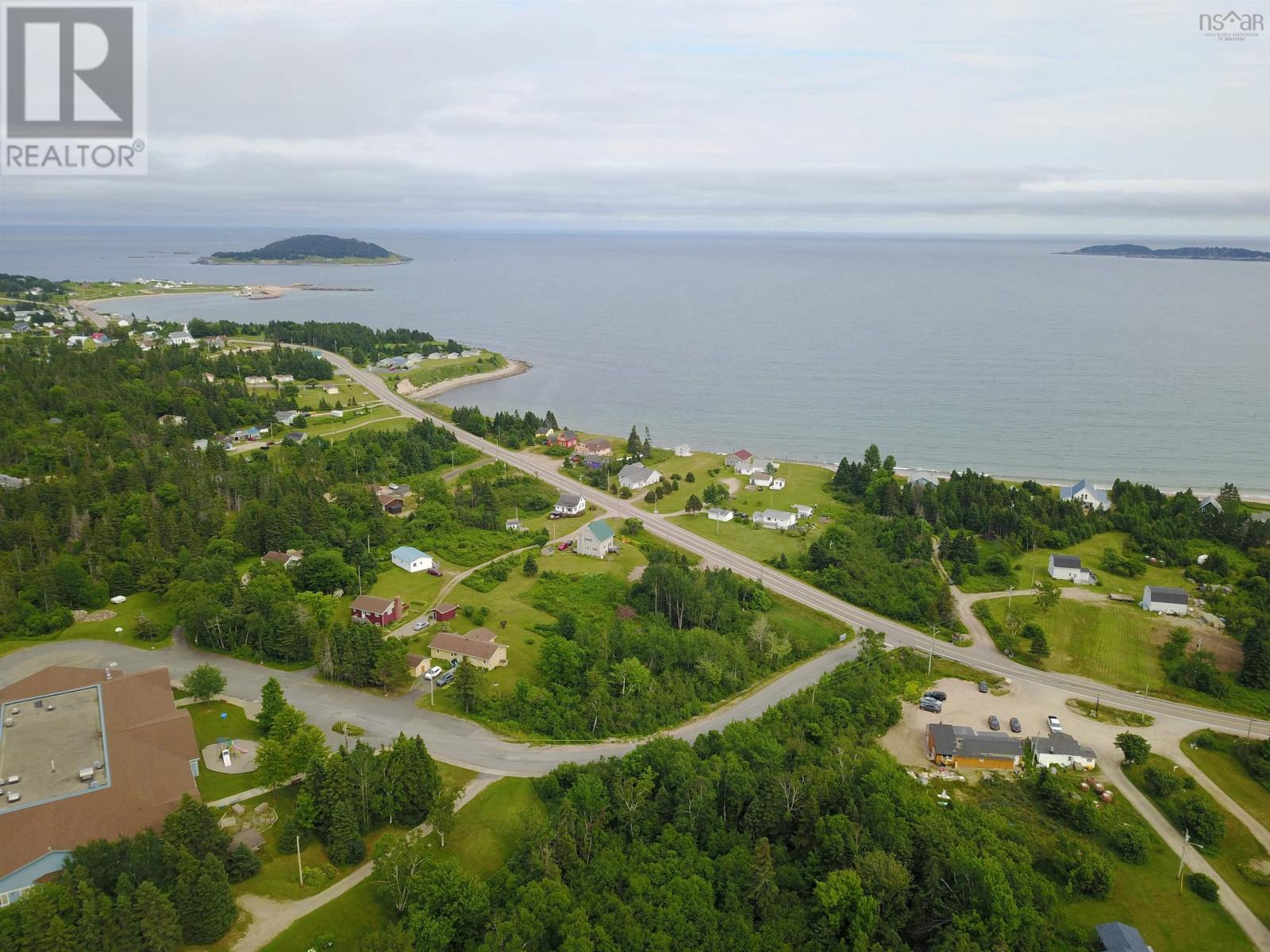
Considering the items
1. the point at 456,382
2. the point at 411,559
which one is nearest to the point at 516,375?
the point at 456,382

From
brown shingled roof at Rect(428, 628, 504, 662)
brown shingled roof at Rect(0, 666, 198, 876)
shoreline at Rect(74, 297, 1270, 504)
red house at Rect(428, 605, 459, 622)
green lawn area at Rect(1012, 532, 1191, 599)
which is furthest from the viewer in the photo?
shoreline at Rect(74, 297, 1270, 504)

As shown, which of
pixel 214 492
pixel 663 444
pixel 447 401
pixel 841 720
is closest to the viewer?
pixel 841 720

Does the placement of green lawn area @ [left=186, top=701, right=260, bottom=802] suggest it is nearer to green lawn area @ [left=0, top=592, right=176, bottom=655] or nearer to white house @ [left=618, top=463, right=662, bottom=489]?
green lawn area @ [left=0, top=592, right=176, bottom=655]

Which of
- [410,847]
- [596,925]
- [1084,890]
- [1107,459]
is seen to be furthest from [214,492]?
[1107,459]

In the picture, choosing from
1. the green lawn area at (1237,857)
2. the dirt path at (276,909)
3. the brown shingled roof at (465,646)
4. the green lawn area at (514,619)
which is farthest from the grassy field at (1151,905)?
the dirt path at (276,909)

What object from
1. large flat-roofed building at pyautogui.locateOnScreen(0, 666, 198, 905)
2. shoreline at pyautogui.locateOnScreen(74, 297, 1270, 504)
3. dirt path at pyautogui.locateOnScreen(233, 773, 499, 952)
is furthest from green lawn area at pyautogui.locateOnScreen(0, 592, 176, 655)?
shoreline at pyautogui.locateOnScreen(74, 297, 1270, 504)

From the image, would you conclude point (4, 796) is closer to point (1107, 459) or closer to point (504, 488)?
point (504, 488)
